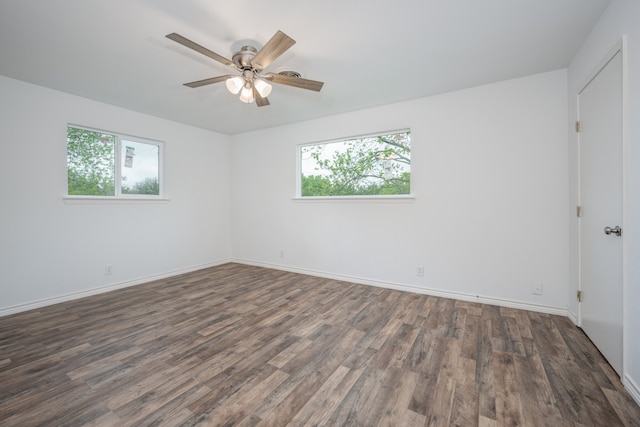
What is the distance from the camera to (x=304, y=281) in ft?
13.4

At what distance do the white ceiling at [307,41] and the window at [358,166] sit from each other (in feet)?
2.43

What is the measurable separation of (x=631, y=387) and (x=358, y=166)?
3.34 meters

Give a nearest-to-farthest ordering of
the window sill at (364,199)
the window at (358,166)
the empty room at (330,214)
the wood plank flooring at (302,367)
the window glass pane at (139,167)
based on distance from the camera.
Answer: the wood plank flooring at (302,367), the empty room at (330,214), the window sill at (364,199), the window at (358,166), the window glass pane at (139,167)

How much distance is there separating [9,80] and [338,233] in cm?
428

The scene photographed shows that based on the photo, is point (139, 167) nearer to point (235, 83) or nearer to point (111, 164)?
point (111, 164)

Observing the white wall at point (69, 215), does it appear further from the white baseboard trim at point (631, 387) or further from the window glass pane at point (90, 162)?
the white baseboard trim at point (631, 387)

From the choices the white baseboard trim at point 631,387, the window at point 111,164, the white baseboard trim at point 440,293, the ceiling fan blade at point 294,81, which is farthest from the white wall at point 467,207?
the window at point 111,164

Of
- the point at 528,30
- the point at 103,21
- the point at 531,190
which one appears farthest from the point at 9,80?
the point at 531,190

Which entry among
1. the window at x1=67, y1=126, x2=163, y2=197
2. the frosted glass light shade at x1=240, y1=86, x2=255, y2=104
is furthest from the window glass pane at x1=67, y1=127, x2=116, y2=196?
the frosted glass light shade at x1=240, y1=86, x2=255, y2=104

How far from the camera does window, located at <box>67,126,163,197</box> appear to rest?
11.4 feet

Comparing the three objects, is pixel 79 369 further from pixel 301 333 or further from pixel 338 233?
pixel 338 233

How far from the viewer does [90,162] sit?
11.9ft

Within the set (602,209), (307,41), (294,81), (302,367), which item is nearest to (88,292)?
(302,367)

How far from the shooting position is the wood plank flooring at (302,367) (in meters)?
1.50
